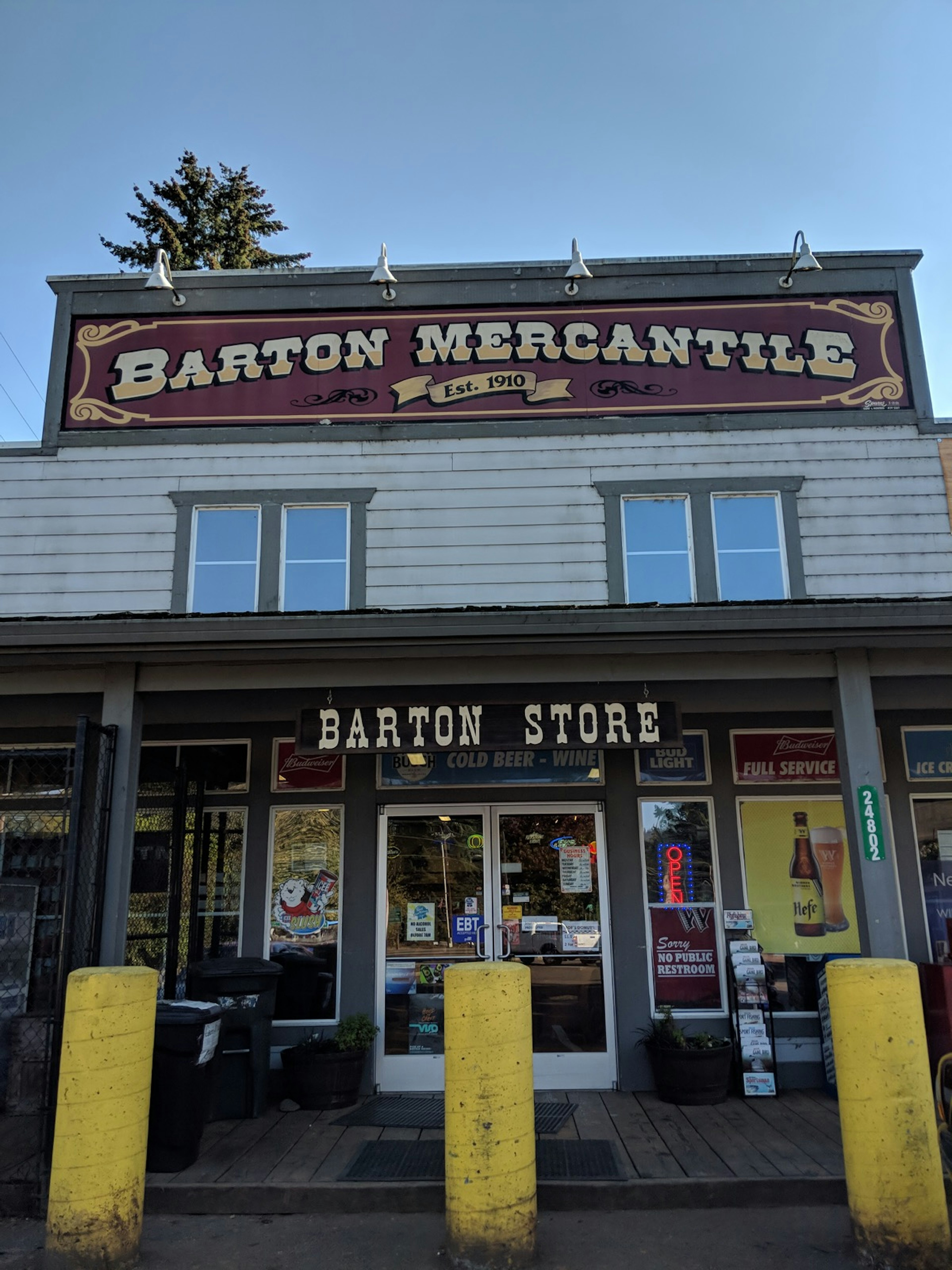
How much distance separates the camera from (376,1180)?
223 inches

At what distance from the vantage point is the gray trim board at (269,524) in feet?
30.8

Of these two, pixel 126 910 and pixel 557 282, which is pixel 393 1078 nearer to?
pixel 126 910

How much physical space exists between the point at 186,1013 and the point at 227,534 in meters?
4.97

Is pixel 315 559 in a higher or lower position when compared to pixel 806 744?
higher

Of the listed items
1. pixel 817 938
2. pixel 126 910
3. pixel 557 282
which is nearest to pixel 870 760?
pixel 817 938

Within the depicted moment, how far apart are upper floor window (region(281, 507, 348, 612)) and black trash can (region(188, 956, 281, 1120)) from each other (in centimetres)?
353

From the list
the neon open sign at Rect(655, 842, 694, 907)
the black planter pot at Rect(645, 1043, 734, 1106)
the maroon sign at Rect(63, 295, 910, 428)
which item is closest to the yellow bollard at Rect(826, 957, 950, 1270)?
the black planter pot at Rect(645, 1043, 734, 1106)

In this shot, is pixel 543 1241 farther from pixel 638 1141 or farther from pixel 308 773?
pixel 308 773

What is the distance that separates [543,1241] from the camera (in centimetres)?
502

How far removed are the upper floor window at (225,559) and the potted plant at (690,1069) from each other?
5487 mm

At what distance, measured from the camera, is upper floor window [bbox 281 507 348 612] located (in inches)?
371

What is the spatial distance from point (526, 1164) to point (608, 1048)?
343cm

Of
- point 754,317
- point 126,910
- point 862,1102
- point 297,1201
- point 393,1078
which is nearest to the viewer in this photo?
point 862,1102

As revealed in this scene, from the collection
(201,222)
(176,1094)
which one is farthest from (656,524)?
(201,222)
